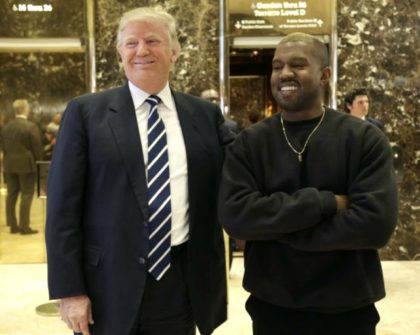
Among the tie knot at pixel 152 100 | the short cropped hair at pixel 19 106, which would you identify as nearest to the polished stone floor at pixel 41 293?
the short cropped hair at pixel 19 106

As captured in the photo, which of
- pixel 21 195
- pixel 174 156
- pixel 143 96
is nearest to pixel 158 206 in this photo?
pixel 174 156

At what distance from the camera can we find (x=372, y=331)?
1770mm

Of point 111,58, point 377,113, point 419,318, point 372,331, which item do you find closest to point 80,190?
point 372,331

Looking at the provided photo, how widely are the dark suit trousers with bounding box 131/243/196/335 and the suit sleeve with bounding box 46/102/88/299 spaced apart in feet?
0.76

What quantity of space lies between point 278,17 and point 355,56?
0.88 m

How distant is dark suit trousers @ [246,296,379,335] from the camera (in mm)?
1729

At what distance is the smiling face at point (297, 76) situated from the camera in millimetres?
1758

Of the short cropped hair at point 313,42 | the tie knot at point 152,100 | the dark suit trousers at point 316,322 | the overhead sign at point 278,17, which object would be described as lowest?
the dark suit trousers at point 316,322

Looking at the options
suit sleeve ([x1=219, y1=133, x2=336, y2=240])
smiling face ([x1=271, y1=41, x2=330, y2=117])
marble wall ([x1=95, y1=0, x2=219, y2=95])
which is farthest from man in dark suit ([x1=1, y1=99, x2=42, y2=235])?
smiling face ([x1=271, y1=41, x2=330, y2=117])

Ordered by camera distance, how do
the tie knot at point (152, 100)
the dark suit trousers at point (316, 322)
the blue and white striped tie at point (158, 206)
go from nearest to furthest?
the dark suit trousers at point (316, 322) < the blue and white striped tie at point (158, 206) < the tie knot at point (152, 100)

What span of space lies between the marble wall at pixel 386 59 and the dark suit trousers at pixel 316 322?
3.94 meters

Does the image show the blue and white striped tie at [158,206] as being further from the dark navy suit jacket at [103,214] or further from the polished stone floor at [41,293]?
the polished stone floor at [41,293]

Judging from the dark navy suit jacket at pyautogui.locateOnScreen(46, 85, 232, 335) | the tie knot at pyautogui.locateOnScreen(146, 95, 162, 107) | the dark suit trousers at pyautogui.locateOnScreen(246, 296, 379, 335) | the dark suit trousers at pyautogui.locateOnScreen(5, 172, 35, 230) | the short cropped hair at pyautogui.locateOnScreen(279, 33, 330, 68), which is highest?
the short cropped hair at pyautogui.locateOnScreen(279, 33, 330, 68)

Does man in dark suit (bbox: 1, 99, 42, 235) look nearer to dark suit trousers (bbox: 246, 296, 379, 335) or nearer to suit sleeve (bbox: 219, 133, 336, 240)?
suit sleeve (bbox: 219, 133, 336, 240)
